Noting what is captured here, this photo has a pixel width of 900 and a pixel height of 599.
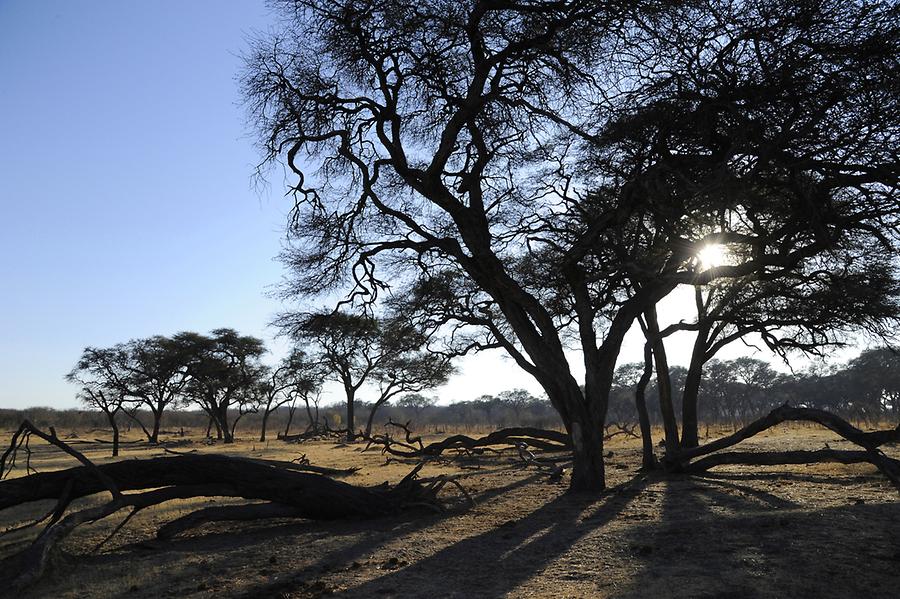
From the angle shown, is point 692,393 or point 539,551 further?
point 692,393

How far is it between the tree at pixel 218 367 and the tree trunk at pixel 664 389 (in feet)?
107

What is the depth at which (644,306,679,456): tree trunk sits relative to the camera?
14.1m

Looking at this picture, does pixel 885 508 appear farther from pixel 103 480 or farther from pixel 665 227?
pixel 103 480

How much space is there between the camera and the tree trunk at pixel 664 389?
46.1ft

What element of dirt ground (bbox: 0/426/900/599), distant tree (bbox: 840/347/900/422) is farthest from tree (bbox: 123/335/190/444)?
distant tree (bbox: 840/347/900/422)

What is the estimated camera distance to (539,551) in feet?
23.2

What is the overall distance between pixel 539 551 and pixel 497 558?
50cm

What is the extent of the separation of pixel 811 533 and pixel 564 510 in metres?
3.54

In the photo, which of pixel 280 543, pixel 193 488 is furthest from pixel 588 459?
pixel 193 488


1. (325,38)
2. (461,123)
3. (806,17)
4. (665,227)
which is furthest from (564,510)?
(325,38)

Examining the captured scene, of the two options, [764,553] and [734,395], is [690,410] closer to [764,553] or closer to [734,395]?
[764,553]

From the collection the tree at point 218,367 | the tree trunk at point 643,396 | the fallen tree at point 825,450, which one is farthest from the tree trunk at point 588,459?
the tree at point 218,367

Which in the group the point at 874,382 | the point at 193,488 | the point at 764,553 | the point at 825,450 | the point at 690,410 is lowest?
the point at 764,553

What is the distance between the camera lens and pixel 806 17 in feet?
23.2
